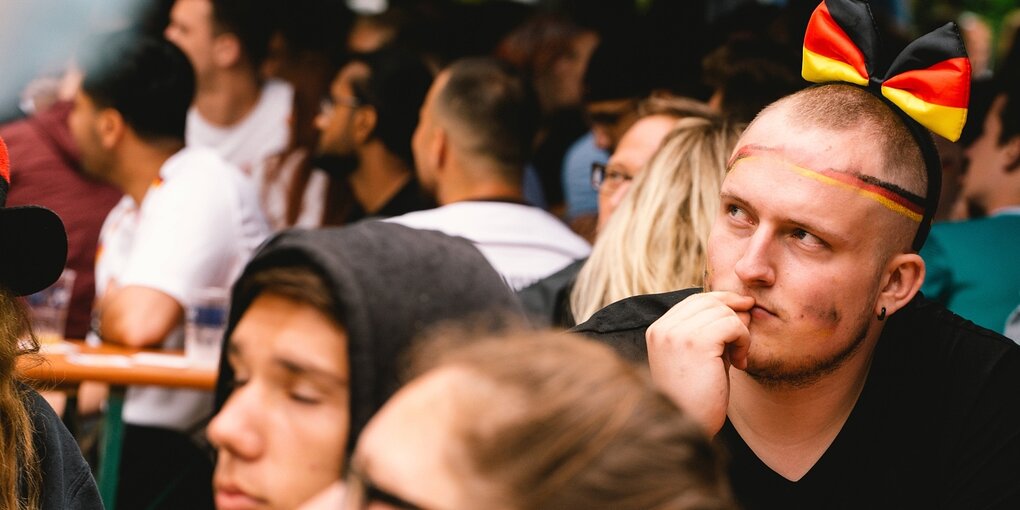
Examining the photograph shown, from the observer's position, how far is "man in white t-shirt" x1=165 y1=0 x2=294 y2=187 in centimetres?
643

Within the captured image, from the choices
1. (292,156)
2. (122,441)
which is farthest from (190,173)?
(292,156)

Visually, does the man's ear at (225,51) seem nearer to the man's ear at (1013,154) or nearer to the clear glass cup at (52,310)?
the clear glass cup at (52,310)

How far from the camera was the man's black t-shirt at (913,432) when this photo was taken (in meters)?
2.44

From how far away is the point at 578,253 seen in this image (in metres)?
4.42

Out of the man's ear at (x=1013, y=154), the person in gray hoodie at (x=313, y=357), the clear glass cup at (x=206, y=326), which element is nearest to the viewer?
the person in gray hoodie at (x=313, y=357)

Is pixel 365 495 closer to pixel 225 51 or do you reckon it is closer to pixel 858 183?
pixel 858 183

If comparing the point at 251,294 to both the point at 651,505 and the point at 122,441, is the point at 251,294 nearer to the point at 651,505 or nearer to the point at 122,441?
the point at 651,505

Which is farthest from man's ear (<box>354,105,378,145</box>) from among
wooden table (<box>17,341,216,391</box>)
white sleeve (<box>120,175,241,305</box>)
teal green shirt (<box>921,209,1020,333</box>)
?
teal green shirt (<box>921,209,1020,333</box>)

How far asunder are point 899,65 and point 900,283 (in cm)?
46

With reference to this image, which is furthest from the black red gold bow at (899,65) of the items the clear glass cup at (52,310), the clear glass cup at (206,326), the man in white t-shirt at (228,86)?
the man in white t-shirt at (228,86)

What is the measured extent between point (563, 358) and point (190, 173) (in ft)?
12.5

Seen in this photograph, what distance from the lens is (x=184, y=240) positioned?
15.2 feet

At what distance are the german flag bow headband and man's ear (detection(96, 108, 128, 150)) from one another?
329cm

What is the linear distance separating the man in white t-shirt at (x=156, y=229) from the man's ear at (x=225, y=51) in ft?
4.23
